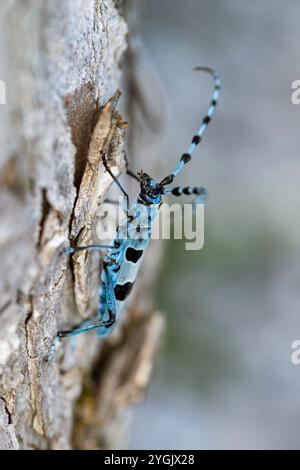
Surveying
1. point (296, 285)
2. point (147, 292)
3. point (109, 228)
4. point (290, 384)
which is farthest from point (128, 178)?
point (290, 384)

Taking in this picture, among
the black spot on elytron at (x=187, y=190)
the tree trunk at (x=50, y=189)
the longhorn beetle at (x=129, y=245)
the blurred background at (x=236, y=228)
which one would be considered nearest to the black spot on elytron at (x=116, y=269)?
the longhorn beetle at (x=129, y=245)

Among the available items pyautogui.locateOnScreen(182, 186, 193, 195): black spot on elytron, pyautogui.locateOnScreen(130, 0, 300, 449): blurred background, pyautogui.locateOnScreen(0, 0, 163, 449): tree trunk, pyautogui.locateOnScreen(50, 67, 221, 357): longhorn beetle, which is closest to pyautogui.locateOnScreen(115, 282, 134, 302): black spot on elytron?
pyautogui.locateOnScreen(50, 67, 221, 357): longhorn beetle

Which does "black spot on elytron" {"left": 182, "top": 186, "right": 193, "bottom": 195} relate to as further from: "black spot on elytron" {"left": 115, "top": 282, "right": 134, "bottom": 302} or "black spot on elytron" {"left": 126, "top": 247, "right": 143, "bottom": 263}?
"black spot on elytron" {"left": 115, "top": 282, "right": 134, "bottom": 302}

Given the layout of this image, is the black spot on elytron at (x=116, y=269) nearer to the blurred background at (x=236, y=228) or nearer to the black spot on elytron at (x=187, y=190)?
the black spot on elytron at (x=187, y=190)

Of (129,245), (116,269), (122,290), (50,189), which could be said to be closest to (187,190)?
(129,245)
